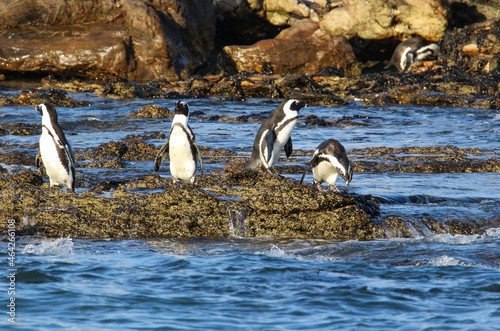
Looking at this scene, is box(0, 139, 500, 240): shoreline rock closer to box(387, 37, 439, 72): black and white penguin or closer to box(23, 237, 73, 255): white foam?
box(23, 237, 73, 255): white foam

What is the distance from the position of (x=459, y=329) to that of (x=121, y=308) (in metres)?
2.04

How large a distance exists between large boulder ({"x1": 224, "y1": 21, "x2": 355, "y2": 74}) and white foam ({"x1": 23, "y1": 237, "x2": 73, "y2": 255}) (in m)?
15.4

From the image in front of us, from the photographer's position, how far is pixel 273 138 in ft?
25.6

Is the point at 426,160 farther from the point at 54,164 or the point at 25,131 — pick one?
the point at 25,131

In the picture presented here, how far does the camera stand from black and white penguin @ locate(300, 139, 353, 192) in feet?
21.5

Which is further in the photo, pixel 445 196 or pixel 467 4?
pixel 467 4

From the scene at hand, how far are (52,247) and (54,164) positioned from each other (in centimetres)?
185

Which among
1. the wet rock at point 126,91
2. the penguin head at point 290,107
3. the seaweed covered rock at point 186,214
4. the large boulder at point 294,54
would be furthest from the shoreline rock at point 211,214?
the large boulder at point 294,54

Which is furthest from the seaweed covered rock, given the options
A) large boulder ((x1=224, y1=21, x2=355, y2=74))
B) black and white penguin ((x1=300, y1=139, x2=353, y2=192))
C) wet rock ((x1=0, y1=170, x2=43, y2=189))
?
large boulder ((x1=224, y1=21, x2=355, y2=74))

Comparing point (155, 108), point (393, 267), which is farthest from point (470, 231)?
point (155, 108)

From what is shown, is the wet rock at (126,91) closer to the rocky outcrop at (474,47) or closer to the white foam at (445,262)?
the rocky outcrop at (474,47)

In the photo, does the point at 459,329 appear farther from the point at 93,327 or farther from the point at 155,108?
the point at 155,108

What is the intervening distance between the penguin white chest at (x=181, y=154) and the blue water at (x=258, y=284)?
1.74m

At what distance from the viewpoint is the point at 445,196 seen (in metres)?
7.00
